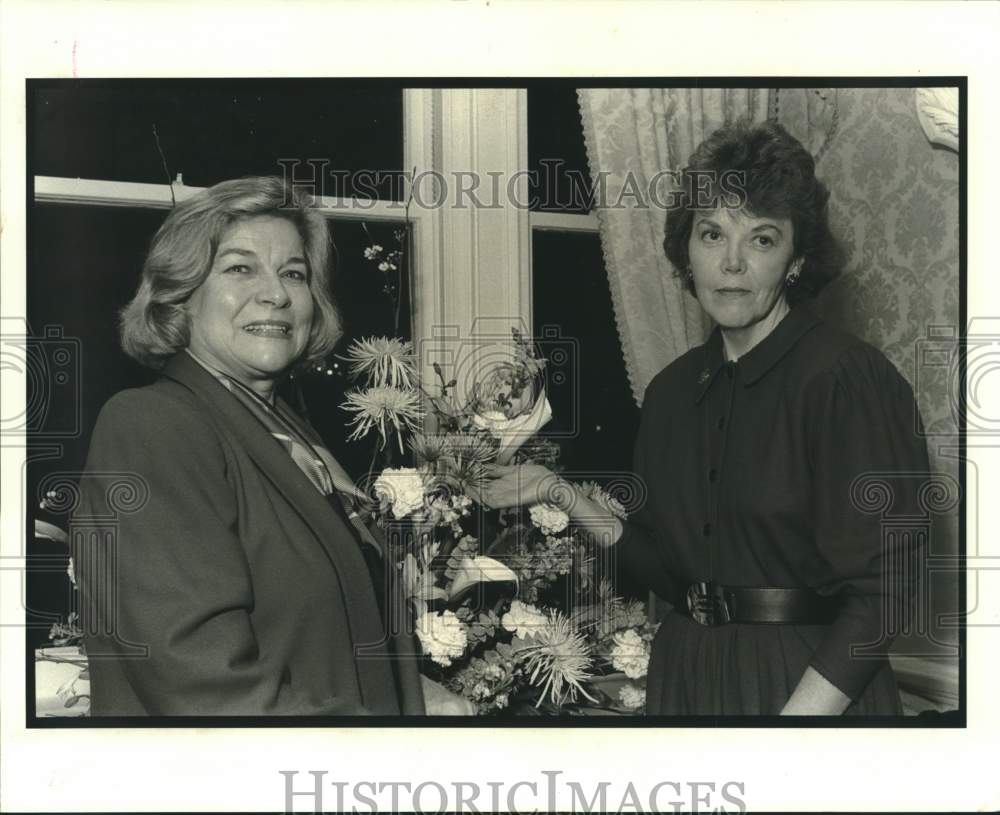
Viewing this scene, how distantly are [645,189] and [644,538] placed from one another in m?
0.82

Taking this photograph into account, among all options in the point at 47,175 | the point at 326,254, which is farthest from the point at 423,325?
the point at 47,175

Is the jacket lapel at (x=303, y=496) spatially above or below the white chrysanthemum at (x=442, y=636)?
above

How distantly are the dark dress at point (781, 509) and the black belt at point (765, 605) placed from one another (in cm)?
2

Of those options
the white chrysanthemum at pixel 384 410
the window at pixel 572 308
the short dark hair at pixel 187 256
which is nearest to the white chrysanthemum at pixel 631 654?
the window at pixel 572 308

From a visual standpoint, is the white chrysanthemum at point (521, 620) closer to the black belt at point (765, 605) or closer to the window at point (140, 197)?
the black belt at point (765, 605)

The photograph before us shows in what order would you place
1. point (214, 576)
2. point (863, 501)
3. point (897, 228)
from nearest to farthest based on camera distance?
point (214, 576), point (863, 501), point (897, 228)

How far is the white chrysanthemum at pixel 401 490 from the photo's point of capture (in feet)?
8.13

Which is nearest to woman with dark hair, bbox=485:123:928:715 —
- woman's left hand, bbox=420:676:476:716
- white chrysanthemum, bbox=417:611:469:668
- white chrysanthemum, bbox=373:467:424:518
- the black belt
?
the black belt

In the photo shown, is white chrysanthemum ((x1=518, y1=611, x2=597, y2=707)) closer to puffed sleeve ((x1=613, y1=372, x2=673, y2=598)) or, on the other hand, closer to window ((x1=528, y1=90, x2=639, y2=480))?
puffed sleeve ((x1=613, y1=372, x2=673, y2=598))

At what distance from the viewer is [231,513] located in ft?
7.73

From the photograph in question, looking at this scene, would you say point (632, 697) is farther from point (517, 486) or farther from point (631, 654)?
point (517, 486)

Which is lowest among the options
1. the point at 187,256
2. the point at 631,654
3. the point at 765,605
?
the point at 631,654

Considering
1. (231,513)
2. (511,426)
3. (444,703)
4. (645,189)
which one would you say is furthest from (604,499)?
(231,513)

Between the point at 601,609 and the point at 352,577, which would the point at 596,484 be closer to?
the point at 601,609
